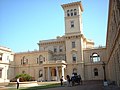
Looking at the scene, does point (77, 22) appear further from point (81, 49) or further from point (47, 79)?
point (47, 79)

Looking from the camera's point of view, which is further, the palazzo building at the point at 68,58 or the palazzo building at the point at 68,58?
the palazzo building at the point at 68,58

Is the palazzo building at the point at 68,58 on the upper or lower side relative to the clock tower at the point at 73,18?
lower

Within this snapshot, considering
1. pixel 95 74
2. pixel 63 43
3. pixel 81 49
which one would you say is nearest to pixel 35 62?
pixel 63 43

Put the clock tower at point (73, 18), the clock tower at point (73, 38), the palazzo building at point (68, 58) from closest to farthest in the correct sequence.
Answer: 1. the palazzo building at point (68, 58)
2. the clock tower at point (73, 38)
3. the clock tower at point (73, 18)

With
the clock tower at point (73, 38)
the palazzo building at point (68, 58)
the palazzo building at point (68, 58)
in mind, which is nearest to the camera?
the palazzo building at point (68, 58)

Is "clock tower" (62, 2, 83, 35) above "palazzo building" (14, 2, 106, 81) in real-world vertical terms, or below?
above

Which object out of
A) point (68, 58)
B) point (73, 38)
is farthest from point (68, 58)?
point (73, 38)

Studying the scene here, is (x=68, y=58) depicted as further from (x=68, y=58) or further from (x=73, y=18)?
(x=73, y=18)

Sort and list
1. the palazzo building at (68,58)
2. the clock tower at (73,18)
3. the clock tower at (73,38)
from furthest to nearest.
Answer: the clock tower at (73,18)
the clock tower at (73,38)
the palazzo building at (68,58)

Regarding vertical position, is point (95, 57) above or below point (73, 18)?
below

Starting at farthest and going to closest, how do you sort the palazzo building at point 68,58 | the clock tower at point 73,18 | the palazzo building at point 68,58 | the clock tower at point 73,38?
1. the clock tower at point 73,18
2. the clock tower at point 73,38
3. the palazzo building at point 68,58
4. the palazzo building at point 68,58

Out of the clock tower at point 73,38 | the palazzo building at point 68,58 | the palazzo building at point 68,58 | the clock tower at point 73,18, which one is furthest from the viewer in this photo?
the clock tower at point 73,18

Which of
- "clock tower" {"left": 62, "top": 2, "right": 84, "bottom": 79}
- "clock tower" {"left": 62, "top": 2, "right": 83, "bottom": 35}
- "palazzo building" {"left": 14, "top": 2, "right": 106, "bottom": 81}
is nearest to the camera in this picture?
"palazzo building" {"left": 14, "top": 2, "right": 106, "bottom": 81}

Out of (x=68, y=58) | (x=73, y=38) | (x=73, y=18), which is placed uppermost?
(x=73, y=18)
